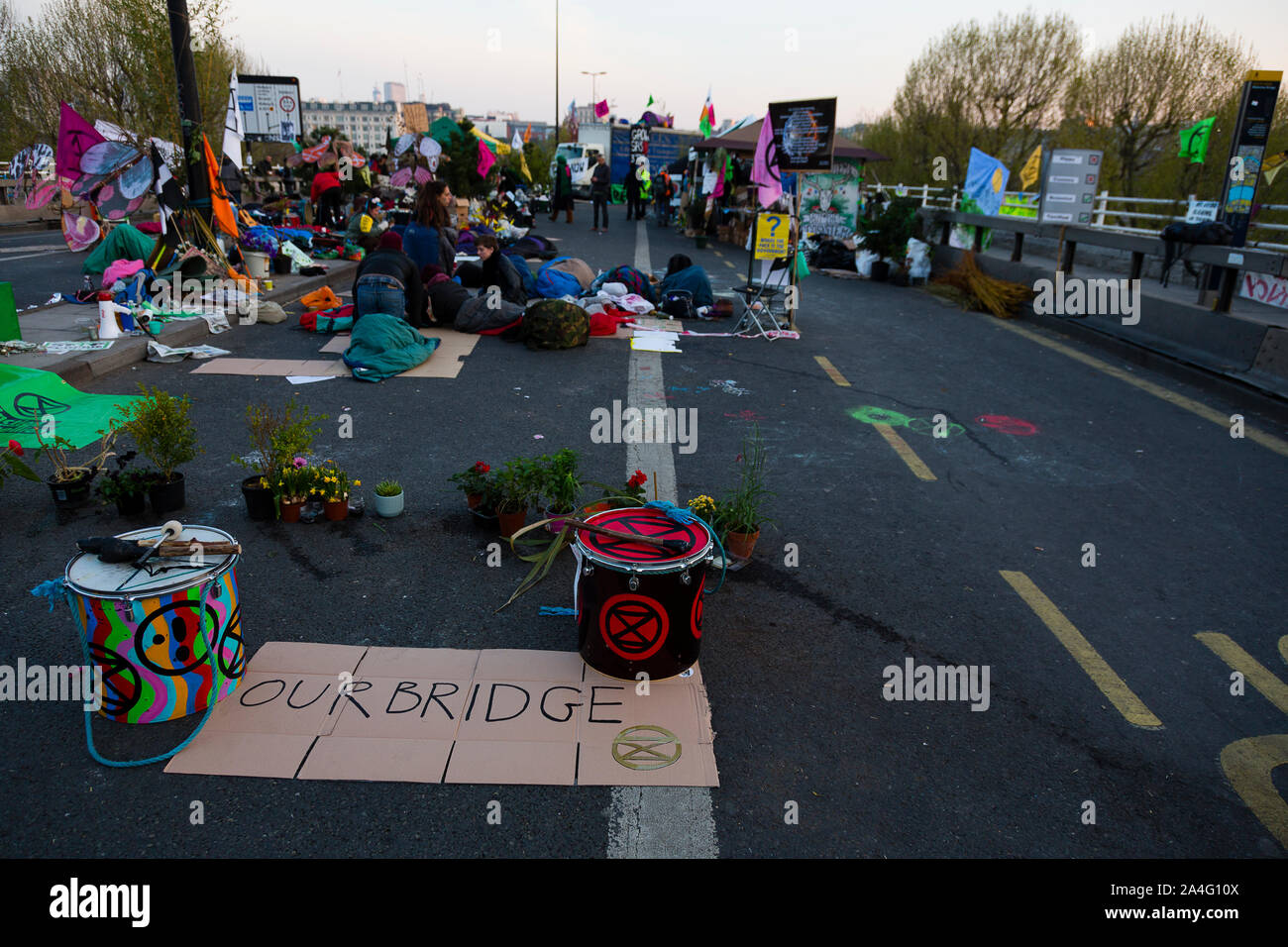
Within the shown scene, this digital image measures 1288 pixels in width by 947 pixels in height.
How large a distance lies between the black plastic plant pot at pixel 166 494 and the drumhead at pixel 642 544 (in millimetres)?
3057

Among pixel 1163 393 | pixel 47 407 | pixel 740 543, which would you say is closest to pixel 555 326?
pixel 47 407

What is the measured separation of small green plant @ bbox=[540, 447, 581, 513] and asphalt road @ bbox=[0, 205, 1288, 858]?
0.55m

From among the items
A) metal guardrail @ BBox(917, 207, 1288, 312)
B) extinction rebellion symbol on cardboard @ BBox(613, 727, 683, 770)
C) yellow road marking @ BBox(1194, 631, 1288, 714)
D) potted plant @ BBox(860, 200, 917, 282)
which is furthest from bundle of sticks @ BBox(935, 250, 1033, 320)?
extinction rebellion symbol on cardboard @ BBox(613, 727, 683, 770)

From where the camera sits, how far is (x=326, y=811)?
9.29ft

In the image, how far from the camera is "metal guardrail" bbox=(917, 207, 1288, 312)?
9.15m

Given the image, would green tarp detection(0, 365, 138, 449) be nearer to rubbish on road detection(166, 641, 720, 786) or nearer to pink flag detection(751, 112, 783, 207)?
rubbish on road detection(166, 641, 720, 786)

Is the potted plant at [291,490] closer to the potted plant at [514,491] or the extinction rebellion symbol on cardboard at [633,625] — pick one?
the potted plant at [514,491]

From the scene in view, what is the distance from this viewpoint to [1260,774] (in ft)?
10.7

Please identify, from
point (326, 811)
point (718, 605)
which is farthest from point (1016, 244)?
point (326, 811)

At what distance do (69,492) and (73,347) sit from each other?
14.4 ft

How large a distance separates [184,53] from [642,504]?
463 inches

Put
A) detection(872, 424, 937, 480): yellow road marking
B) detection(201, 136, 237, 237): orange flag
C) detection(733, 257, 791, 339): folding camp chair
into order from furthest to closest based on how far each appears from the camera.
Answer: detection(733, 257, 791, 339): folding camp chair, detection(201, 136, 237, 237): orange flag, detection(872, 424, 937, 480): yellow road marking

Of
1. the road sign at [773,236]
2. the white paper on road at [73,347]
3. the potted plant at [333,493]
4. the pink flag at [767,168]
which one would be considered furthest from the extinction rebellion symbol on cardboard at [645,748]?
the pink flag at [767,168]

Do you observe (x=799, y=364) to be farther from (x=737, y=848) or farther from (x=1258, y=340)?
(x=737, y=848)
